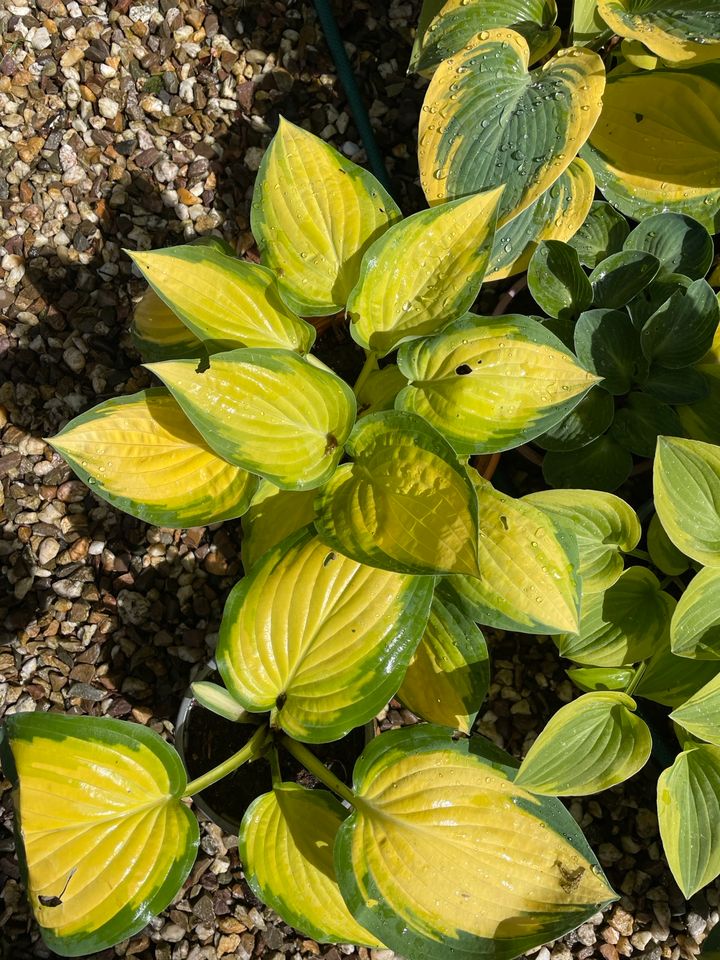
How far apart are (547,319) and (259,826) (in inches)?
36.3

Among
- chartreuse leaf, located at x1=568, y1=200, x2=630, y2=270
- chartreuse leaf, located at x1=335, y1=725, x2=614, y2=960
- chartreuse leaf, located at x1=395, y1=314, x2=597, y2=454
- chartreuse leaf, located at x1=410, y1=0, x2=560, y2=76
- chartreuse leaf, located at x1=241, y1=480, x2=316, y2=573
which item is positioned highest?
chartreuse leaf, located at x1=410, y1=0, x2=560, y2=76

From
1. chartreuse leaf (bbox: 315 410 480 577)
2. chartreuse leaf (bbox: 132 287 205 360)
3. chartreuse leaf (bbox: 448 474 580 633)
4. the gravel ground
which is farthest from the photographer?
the gravel ground

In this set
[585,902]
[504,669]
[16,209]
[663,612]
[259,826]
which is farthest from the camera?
[16,209]

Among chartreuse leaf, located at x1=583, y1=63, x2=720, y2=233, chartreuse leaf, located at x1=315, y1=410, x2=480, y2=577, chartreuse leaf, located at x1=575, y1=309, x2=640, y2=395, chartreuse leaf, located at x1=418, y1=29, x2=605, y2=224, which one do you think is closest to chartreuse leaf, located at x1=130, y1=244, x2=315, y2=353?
chartreuse leaf, located at x1=315, y1=410, x2=480, y2=577

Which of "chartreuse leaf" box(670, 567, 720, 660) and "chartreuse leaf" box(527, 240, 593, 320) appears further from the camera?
"chartreuse leaf" box(527, 240, 593, 320)

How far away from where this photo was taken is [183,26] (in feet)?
6.16

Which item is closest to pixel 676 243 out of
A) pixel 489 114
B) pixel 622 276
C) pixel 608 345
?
pixel 622 276

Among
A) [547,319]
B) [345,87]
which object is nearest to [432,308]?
[547,319]

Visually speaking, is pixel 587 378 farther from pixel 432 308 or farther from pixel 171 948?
pixel 171 948

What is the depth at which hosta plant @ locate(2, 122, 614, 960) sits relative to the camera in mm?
1041

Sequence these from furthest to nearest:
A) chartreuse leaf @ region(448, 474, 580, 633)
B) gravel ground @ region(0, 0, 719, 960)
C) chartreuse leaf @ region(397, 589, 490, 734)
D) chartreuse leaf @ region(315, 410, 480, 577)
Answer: gravel ground @ region(0, 0, 719, 960) → chartreuse leaf @ region(397, 589, 490, 734) → chartreuse leaf @ region(448, 474, 580, 633) → chartreuse leaf @ region(315, 410, 480, 577)

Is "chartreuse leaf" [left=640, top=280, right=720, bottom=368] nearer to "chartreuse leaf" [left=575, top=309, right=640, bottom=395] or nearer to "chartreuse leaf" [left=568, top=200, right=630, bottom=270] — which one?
"chartreuse leaf" [left=575, top=309, right=640, bottom=395]

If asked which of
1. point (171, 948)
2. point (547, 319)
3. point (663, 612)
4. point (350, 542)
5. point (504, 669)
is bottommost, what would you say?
point (171, 948)

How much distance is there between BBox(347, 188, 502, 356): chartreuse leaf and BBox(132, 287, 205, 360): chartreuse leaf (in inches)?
11.8
